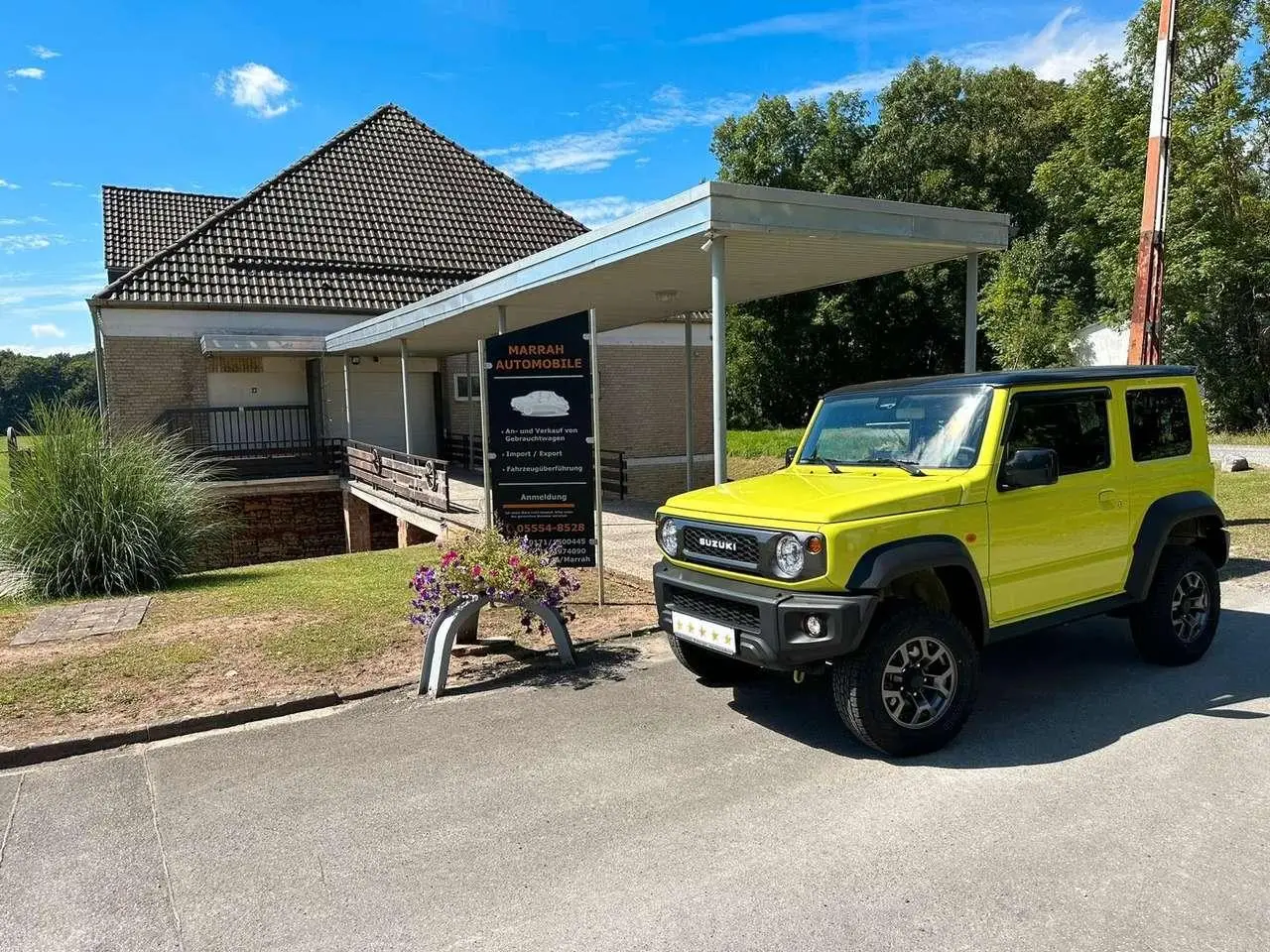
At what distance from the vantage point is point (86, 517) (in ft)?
32.0

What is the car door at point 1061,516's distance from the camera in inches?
187

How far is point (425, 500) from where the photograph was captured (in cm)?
1322

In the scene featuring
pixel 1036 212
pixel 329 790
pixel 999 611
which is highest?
pixel 1036 212

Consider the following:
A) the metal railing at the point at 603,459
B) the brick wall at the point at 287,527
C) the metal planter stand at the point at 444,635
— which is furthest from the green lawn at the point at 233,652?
the brick wall at the point at 287,527

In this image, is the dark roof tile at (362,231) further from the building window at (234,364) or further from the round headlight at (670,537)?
the round headlight at (670,537)

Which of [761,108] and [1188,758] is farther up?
[761,108]

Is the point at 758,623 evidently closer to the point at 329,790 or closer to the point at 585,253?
the point at 329,790

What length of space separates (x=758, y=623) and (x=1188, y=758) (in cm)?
222

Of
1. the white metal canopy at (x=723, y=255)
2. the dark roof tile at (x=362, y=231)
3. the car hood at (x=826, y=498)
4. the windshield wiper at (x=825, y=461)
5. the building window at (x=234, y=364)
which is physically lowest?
the car hood at (x=826, y=498)

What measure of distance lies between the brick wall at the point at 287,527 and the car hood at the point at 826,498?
565 inches

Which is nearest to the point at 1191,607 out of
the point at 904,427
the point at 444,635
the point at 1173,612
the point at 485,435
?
the point at 1173,612

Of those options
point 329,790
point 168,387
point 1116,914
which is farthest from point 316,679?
point 168,387

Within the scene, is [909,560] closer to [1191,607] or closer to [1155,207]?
[1191,607]

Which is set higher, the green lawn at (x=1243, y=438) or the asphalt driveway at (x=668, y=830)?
the green lawn at (x=1243, y=438)
